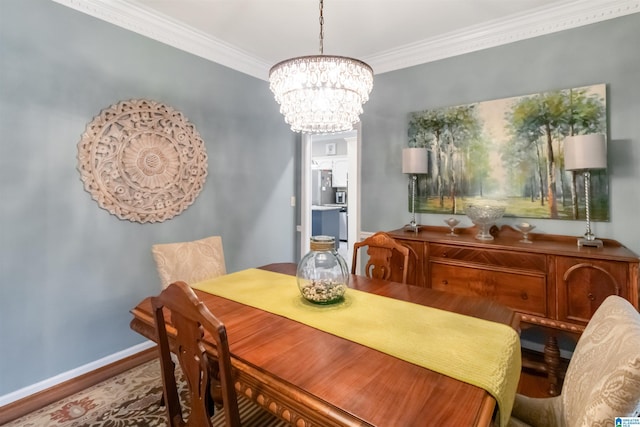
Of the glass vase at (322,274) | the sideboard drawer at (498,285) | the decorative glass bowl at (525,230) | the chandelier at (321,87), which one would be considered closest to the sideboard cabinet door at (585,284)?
the sideboard drawer at (498,285)

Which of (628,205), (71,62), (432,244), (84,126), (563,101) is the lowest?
(432,244)

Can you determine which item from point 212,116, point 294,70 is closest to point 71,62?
point 212,116

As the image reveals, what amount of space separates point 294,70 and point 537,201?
2.14m

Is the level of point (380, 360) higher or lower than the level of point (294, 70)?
lower

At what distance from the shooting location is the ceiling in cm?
233

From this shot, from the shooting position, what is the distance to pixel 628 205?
221 centimetres

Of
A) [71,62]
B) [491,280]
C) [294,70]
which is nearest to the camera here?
[294,70]

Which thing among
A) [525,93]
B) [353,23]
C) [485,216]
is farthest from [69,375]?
[525,93]

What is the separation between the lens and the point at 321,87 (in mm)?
1638

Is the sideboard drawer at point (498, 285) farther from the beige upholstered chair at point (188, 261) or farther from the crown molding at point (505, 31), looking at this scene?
the crown molding at point (505, 31)

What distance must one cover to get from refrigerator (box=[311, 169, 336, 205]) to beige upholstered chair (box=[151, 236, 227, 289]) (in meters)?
5.64

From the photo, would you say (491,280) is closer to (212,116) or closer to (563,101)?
(563,101)

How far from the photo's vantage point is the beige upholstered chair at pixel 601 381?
0.70m

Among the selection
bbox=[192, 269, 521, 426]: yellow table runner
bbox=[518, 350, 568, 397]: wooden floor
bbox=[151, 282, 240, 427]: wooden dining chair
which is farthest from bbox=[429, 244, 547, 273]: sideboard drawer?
bbox=[151, 282, 240, 427]: wooden dining chair
